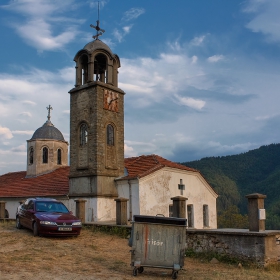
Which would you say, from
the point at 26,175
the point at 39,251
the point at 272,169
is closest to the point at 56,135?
Result: the point at 26,175

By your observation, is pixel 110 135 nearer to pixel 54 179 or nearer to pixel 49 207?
pixel 54 179

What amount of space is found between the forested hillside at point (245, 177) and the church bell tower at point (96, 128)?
187ft

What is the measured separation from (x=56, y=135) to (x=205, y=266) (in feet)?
85.2

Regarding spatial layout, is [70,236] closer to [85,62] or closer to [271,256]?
[271,256]

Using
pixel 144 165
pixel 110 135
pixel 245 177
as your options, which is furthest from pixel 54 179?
pixel 245 177

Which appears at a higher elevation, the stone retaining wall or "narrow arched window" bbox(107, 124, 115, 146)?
"narrow arched window" bbox(107, 124, 115, 146)

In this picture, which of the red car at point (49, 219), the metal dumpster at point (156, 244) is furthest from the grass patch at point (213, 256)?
the red car at point (49, 219)

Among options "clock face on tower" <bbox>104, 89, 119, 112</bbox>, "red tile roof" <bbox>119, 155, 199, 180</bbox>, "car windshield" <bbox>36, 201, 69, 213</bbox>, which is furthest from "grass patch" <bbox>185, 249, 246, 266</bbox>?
"clock face on tower" <bbox>104, 89, 119, 112</bbox>

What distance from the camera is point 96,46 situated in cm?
2391

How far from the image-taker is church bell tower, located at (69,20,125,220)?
73.3ft

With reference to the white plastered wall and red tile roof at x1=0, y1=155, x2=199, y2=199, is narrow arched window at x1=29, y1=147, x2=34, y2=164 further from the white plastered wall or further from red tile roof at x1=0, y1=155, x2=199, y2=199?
the white plastered wall

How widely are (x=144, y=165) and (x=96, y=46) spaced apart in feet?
27.0

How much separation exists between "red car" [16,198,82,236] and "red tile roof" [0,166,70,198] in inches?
326

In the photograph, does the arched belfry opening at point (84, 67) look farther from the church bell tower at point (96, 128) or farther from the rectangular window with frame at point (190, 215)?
the rectangular window with frame at point (190, 215)
